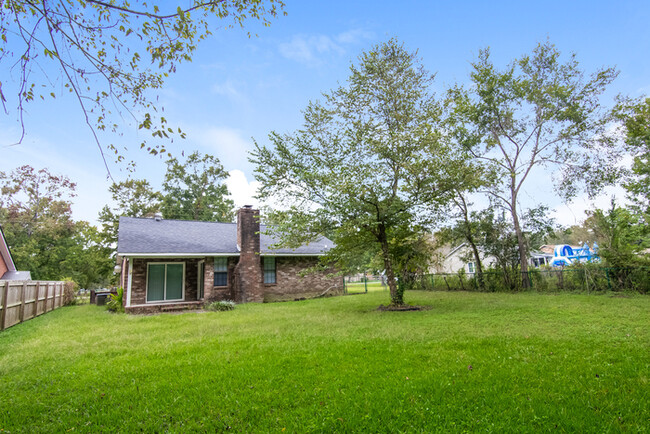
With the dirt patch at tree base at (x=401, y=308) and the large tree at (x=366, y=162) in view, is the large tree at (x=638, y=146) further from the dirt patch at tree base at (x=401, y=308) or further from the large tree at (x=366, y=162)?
the dirt patch at tree base at (x=401, y=308)

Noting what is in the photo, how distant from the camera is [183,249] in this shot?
16.0 meters

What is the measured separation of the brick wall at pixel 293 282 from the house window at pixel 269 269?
218 millimetres

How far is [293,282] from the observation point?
61.3ft

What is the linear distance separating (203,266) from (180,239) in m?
1.91

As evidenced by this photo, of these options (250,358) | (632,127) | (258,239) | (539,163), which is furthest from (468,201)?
(250,358)

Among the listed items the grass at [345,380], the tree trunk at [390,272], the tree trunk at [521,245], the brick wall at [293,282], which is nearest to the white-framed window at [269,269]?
the brick wall at [293,282]

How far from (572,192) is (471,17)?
15132 millimetres

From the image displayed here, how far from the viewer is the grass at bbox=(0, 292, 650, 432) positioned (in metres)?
3.31

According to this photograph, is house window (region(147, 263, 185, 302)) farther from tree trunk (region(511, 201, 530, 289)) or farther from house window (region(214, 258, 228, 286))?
tree trunk (region(511, 201, 530, 289))

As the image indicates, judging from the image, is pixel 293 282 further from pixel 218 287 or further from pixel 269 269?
pixel 218 287

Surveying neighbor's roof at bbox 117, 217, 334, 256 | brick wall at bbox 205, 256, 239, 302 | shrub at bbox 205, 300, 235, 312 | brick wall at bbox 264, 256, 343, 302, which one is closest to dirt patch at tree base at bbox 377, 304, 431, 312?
neighbor's roof at bbox 117, 217, 334, 256

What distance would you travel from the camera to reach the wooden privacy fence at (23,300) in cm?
1022

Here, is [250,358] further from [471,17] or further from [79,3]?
[471,17]

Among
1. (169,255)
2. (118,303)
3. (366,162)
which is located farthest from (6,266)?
(366,162)
